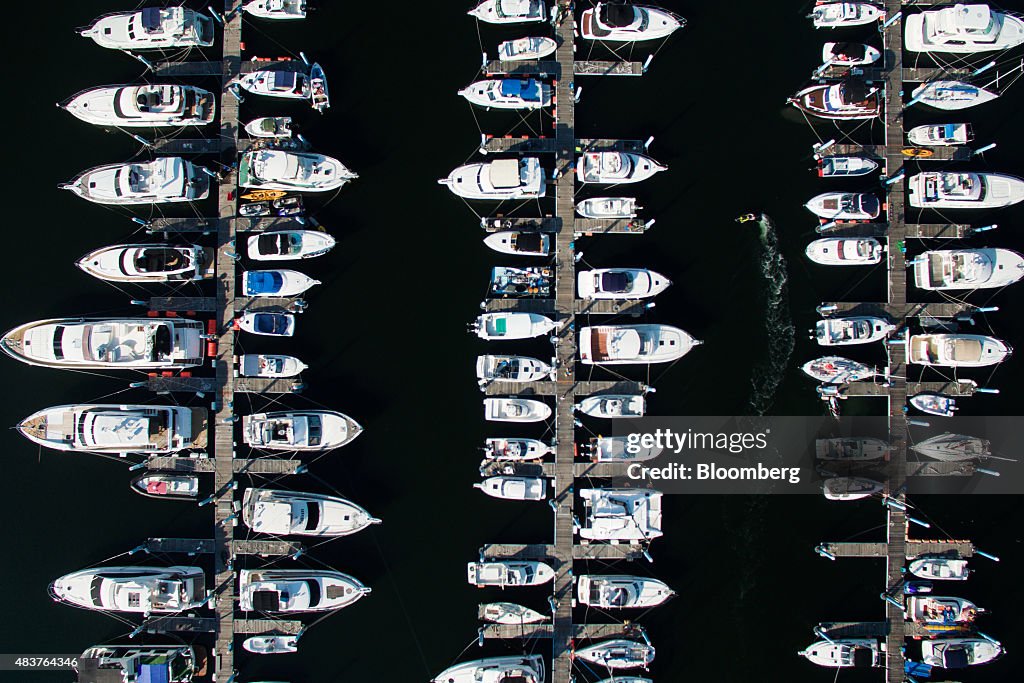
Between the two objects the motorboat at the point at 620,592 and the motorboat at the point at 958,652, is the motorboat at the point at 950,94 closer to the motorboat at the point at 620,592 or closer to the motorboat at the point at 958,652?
the motorboat at the point at 958,652

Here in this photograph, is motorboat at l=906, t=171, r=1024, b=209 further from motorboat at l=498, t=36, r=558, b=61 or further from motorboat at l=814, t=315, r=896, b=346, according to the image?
motorboat at l=498, t=36, r=558, b=61

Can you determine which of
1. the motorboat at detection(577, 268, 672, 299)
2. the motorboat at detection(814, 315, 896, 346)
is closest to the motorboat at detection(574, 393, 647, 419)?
the motorboat at detection(577, 268, 672, 299)

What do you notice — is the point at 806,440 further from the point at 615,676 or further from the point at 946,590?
the point at 615,676

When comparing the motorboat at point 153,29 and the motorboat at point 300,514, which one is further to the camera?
the motorboat at point 153,29

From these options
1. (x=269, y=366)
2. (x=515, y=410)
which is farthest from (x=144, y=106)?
(x=515, y=410)

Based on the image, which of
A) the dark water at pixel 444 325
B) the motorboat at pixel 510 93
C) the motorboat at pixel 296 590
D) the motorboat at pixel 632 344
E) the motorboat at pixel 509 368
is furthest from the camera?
the dark water at pixel 444 325

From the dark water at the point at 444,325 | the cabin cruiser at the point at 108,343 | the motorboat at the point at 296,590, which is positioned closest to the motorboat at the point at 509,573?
the dark water at the point at 444,325

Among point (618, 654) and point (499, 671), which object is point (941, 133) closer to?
point (618, 654)

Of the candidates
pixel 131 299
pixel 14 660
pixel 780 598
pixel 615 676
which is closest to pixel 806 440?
pixel 780 598
